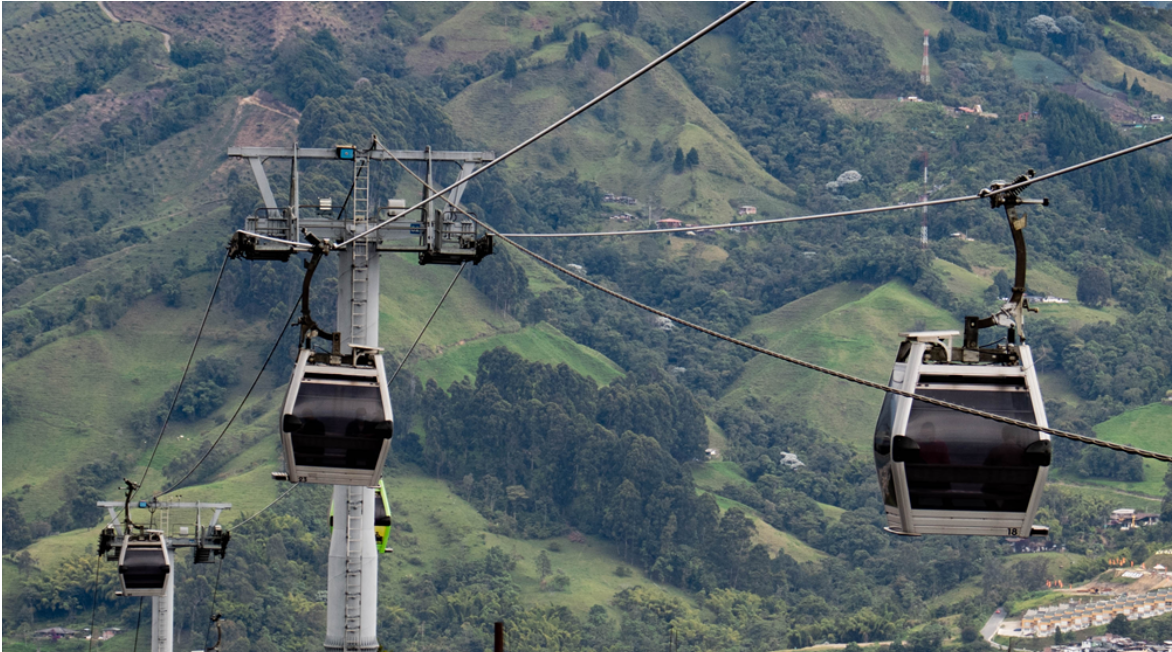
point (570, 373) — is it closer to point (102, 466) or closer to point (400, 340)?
point (400, 340)

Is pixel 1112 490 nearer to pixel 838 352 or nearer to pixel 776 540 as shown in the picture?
pixel 838 352

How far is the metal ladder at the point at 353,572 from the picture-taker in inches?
1151

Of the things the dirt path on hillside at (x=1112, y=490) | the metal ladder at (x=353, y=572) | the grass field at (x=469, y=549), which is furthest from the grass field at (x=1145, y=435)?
the metal ladder at (x=353, y=572)

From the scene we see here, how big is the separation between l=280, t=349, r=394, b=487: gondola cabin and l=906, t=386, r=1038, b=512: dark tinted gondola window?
599 centimetres

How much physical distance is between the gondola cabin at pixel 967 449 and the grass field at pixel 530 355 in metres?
146

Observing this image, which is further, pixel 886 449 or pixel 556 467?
pixel 556 467

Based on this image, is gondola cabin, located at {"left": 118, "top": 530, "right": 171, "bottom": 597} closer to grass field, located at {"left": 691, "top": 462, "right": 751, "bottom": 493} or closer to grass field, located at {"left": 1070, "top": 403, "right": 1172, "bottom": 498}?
grass field, located at {"left": 691, "top": 462, "right": 751, "bottom": 493}

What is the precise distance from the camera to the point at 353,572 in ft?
96.2

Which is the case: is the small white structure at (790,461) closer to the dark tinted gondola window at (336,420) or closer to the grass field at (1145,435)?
the grass field at (1145,435)

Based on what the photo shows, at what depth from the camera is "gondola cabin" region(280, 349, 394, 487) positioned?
1983 centimetres

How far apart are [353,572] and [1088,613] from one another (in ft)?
354

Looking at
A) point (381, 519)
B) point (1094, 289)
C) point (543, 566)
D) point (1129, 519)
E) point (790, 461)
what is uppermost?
point (381, 519)

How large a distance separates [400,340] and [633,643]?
4128 centimetres

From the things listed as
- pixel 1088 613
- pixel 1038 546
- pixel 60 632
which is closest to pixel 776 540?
pixel 1038 546
